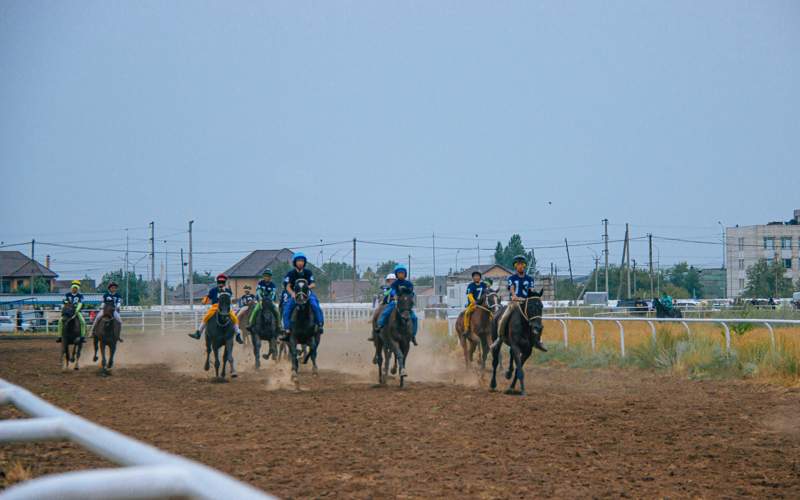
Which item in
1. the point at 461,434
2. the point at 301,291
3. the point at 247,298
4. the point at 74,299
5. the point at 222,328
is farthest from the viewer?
the point at 247,298

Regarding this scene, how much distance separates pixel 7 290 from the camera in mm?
108500

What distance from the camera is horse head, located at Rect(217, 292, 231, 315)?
66.7 ft

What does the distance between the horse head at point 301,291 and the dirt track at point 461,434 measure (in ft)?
5.92

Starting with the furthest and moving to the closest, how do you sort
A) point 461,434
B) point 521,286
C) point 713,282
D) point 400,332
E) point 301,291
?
1. point 713,282
2. point 400,332
3. point 301,291
4. point 521,286
5. point 461,434

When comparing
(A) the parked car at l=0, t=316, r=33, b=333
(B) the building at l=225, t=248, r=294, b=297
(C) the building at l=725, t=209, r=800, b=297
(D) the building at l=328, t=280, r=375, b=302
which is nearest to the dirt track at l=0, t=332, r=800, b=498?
(A) the parked car at l=0, t=316, r=33, b=333

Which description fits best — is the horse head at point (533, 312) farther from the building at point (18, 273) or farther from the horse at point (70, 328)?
the building at point (18, 273)

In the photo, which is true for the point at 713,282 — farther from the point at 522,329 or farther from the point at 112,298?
the point at 522,329

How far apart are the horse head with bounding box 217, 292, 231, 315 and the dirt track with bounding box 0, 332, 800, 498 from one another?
1586 mm

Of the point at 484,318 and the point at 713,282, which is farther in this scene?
the point at 713,282

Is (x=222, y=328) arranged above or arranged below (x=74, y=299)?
below

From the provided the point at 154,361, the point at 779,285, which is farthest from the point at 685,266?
the point at 154,361

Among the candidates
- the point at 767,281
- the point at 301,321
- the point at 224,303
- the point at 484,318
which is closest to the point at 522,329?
the point at 484,318

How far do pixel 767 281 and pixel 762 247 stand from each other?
29.7m

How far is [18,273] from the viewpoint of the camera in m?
109
